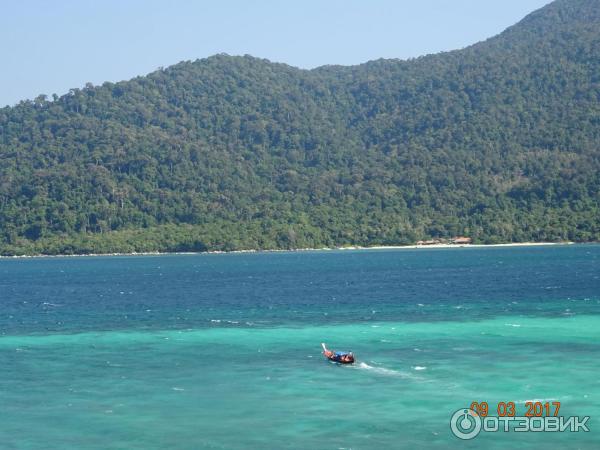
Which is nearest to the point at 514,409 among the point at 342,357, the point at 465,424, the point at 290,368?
the point at 465,424

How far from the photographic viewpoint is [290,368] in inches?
2589

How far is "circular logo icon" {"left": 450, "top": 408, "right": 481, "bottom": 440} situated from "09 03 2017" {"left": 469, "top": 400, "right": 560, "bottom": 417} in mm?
558

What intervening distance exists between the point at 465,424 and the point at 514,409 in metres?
3.95

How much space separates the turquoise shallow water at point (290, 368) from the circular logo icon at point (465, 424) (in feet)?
1.58

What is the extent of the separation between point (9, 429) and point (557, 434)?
2884 cm

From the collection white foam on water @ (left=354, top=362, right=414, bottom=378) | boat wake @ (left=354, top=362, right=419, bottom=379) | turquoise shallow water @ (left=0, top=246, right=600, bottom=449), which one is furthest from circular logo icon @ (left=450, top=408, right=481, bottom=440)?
white foam on water @ (left=354, top=362, right=414, bottom=378)

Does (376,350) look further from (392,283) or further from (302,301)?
(392,283)

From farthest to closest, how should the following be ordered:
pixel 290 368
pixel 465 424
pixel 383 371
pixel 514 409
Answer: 1. pixel 290 368
2. pixel 383 371
3. pixel 514 409
4. pixel 465 424

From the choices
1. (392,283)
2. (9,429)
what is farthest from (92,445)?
(392,283)

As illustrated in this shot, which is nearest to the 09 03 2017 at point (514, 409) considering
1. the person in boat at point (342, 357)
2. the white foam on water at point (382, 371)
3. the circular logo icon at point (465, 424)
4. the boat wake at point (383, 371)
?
the circular logo icon at point (465, 424)

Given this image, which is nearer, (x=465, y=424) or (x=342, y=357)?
(x=465, y=424)

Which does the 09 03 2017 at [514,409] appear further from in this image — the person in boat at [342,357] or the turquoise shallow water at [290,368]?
the person in boat at [342,357]

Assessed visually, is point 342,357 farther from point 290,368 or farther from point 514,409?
point 514,409

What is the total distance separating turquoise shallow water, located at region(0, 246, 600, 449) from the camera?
49.2 m
